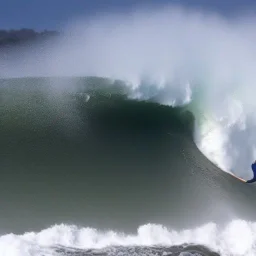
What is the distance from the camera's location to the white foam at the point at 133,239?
48.8ft

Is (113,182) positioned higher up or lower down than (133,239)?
higher up

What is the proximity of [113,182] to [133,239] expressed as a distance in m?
3.86

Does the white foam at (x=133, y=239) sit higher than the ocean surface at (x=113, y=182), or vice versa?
the ocean surface at (x=113, y=182)

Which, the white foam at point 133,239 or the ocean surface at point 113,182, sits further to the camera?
the ocean surface at point 113,182

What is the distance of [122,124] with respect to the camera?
23047 mm

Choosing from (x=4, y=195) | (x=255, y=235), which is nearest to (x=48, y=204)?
(x=4, y=195)

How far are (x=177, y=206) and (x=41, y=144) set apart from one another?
857cm

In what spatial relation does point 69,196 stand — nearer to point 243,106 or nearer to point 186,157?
point 186,157

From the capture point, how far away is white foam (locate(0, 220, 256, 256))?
14859 millimetres

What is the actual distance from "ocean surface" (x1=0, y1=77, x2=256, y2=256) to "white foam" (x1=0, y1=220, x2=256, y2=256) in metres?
0.04

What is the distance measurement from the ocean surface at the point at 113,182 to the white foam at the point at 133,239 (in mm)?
44

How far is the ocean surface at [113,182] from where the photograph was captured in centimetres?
1578

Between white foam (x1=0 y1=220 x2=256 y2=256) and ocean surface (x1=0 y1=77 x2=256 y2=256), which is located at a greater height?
ocean surface (x1=0 y1=77 x2=256 y2=256)

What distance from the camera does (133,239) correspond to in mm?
15828
